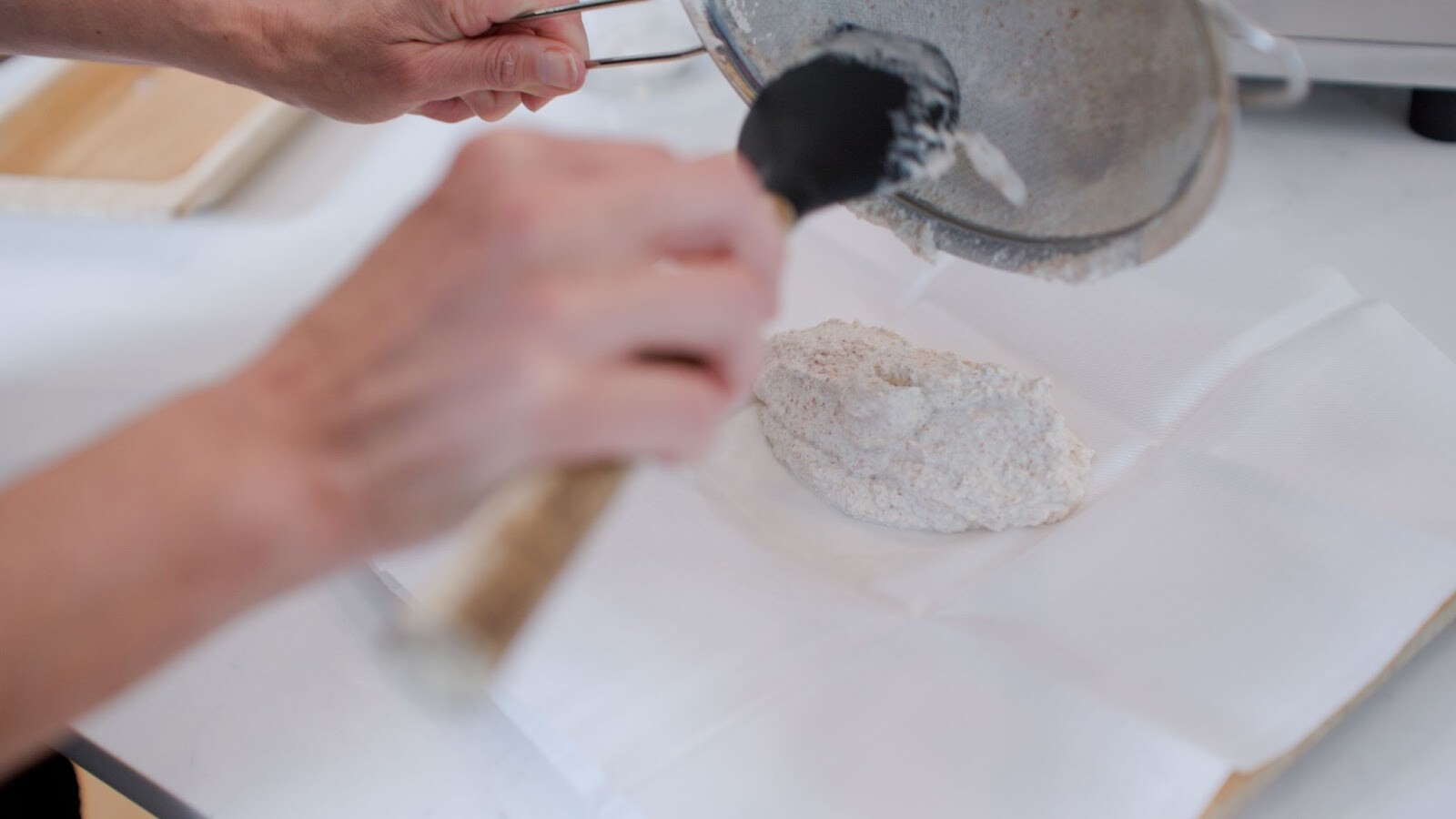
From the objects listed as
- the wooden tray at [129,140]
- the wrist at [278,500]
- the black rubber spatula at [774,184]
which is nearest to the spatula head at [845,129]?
the black rubber spatula at [774,184]

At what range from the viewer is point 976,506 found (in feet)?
2.27

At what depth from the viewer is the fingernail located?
73 cm

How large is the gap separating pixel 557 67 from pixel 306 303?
381 mm

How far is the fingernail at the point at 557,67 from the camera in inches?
28.7

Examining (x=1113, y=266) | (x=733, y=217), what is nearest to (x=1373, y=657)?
(x=1113, y=266)

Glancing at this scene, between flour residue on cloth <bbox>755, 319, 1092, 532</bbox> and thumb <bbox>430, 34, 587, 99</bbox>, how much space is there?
0.92ft

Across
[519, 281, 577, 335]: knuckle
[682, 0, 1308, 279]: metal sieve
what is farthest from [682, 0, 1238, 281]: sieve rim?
[519, 281, 577, 335]: knuckle

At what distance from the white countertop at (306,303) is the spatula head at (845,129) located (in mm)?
298

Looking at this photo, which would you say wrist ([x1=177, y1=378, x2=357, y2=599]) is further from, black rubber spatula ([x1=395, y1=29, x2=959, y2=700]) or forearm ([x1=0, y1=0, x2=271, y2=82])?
forearm ([x1=0, y1=0, x2=271, y2=82])

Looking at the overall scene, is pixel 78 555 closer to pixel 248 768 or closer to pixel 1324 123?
pixel 248 768

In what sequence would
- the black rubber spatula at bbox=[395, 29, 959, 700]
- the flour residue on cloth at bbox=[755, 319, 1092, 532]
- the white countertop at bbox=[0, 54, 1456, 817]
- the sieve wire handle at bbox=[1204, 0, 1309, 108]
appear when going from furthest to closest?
the flour residue on cloth at bbox=[755, 319, 1092, 532]
the white countertop at bbox=[0, 54, 1456, 817]
the sieve wire handle at bbox=[1204, 0, 1309, 108]
the black rubber spatula at bbox=[395, 29, 959, 700]

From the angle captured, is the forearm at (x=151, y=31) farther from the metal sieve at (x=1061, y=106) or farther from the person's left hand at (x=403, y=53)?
the metal sieve at (x=1061, y=106)

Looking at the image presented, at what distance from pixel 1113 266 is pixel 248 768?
568 millimetres

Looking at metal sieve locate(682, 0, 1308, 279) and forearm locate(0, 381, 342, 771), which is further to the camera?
metal sieve locate(682, 0, 1308, 279)
